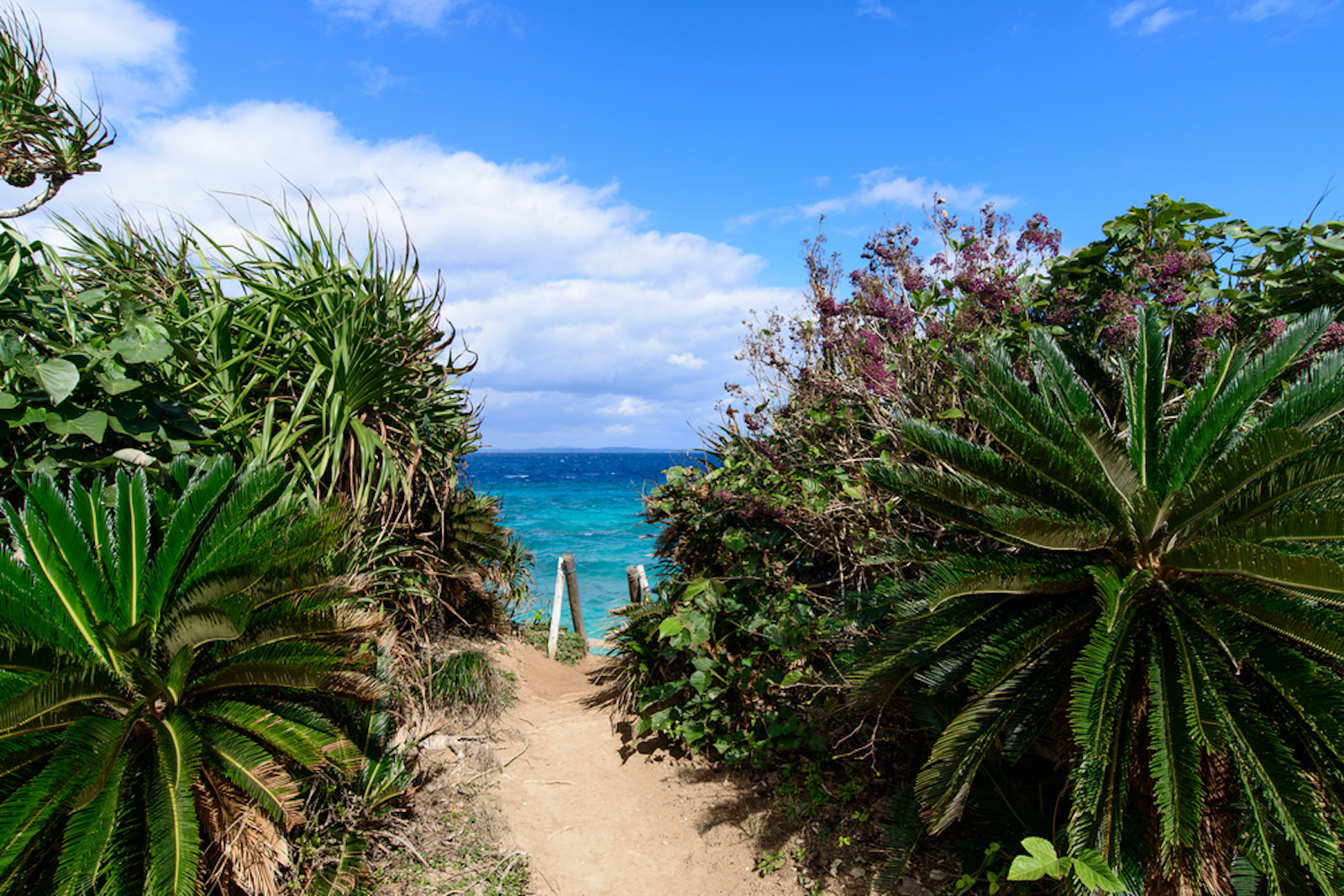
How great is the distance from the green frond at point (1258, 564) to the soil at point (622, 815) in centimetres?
240

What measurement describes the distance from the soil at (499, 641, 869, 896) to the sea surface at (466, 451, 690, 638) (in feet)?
3.85

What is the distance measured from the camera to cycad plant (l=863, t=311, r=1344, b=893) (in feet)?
8.07

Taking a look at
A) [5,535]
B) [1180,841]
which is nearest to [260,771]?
[5,535]

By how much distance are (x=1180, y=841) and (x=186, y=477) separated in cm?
450

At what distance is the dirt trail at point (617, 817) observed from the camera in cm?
406

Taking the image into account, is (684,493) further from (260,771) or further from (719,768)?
(260,771)

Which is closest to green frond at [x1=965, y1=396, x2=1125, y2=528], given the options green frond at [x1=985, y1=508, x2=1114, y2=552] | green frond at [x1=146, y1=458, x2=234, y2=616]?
green frond at [x1=985, y1=508, x2=1114, y2=552]

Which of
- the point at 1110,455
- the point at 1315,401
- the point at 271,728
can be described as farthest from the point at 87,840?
the point at 1315,401

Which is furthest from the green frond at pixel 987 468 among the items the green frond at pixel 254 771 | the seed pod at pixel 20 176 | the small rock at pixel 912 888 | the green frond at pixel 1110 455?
the seed pod at pixel 20 176

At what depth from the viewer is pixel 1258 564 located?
2387mm

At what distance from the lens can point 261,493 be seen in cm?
330

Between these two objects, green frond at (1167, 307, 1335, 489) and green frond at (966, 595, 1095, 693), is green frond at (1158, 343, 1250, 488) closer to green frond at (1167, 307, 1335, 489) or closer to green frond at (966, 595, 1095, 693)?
green frond at (1167, 307, 1335, 489)

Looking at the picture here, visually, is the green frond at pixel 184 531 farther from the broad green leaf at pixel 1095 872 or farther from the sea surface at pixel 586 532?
the broad green leaf at pixel 1095 872

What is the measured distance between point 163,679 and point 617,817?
2964 millimetres
